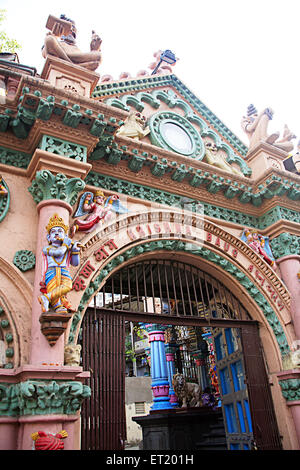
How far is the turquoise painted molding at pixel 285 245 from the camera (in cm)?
692

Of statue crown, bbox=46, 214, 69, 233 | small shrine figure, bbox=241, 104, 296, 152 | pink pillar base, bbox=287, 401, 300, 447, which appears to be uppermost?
small shrine figure, bbox=241, 104, 296, 152

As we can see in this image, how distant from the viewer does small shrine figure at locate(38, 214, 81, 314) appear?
13.1ft

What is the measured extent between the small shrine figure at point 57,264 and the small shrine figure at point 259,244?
356cm

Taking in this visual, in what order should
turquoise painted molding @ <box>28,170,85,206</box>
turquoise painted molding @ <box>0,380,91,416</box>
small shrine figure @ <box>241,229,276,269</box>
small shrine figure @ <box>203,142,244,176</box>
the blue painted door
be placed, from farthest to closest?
small shrine figure @ <box>203,142,244,176</box> < small shrine figure @ <box>241,229,276,269</box> < the blue painted door < turquoise painted molding @ <box>28,170,85,206</box> < turquoise painted molding @ <box>0,380,91,416</box>

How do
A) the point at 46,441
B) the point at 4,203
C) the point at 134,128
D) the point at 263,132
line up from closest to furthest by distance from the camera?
1. the point at 46,441
2. the point at 4,203
3. the point at 134,128
4. the point at 263,132

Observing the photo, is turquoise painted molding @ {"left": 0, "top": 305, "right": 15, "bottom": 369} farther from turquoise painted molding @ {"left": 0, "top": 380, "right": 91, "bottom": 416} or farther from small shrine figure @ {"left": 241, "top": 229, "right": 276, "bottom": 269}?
small shrine figure @ {"left": 241, "top": 229, "right": 276, "bottom": 269}

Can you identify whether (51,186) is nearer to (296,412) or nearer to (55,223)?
(55,223)

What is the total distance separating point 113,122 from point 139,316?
2.86m

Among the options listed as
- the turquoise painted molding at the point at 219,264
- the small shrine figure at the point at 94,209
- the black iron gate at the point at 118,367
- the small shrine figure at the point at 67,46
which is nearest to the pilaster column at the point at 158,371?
the black iron gate at the point at 118,367

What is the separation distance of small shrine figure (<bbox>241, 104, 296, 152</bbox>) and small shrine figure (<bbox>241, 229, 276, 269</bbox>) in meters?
2.01

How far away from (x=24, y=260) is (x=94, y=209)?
1.30m

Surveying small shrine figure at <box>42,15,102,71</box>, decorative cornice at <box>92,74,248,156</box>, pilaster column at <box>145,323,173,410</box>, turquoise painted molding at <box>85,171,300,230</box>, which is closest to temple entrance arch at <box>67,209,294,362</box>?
turquoise painted molding at <box>85,171,300,230</box>

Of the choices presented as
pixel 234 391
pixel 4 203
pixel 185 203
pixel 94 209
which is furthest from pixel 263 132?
pixel 4 203

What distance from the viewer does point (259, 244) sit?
23.0 ft
